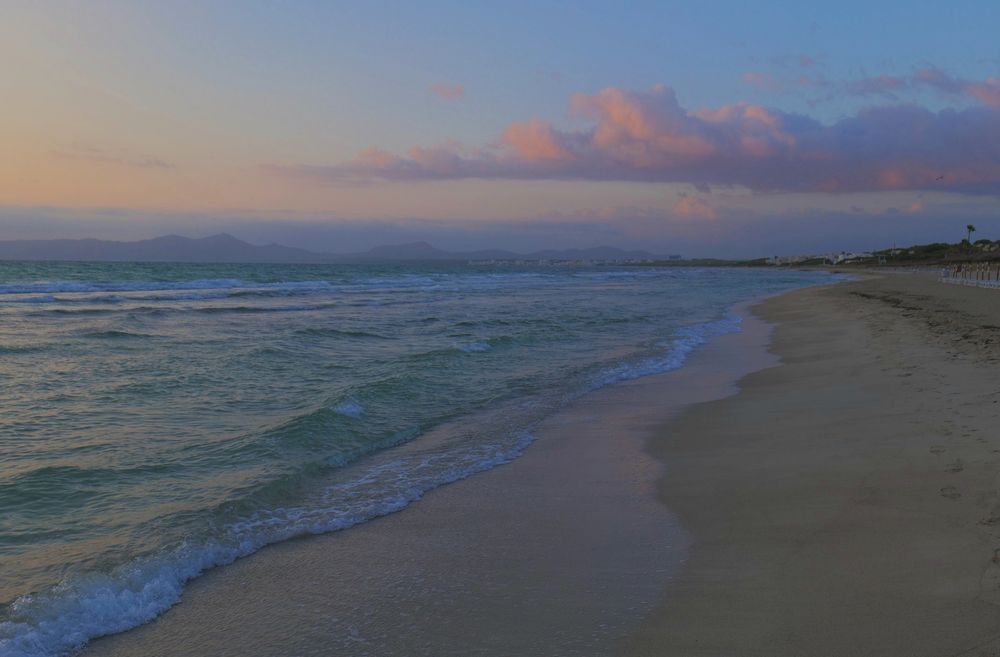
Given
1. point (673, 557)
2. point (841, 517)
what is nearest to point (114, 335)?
point (673, 557)

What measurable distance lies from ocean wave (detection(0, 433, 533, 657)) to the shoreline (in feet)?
0.38

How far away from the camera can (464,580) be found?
4.40 m

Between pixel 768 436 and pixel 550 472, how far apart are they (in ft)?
8.96

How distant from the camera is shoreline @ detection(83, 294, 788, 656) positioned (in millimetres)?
3691

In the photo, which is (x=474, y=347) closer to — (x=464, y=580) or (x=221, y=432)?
(x=221, y=432)

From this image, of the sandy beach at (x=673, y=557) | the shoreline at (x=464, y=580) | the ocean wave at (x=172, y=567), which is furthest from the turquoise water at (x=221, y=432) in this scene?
the sandy beach at (x=673, y=557)

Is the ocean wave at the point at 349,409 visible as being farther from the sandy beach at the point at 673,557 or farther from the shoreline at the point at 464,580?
the shoreline at the point at 464,580

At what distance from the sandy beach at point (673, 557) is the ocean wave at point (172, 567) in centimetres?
16

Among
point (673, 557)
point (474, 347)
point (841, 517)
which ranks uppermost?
point (474, 347)

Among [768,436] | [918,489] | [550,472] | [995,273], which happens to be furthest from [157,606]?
[995,273]

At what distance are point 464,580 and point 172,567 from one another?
2040 mm

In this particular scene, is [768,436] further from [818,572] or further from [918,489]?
[818,572]

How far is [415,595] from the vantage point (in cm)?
421

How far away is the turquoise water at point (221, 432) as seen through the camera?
184 inches
